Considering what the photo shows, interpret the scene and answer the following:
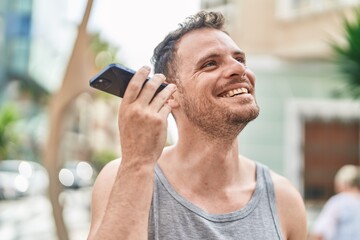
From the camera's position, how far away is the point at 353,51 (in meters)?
5.94

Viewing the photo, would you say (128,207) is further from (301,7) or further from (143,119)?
(301,7)

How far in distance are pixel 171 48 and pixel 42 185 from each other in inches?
985

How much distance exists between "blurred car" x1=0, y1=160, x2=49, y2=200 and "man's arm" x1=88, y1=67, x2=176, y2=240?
20625 mm

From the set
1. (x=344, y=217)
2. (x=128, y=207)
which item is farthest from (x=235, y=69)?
(x=344, y=217)

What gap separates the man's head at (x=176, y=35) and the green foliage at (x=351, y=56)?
4.21 m

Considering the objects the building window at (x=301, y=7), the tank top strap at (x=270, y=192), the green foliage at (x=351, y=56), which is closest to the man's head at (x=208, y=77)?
the tank top strap at (x=270, y=192)

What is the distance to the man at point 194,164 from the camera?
1.44m

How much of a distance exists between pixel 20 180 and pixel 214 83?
23.2m

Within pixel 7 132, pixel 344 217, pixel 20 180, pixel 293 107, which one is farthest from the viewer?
pixel 7 132

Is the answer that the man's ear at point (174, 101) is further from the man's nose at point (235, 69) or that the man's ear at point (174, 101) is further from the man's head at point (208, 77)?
the man's nose at point (235, 69)

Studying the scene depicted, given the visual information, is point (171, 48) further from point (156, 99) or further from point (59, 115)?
point (59, 115)

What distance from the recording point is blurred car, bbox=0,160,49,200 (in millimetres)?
22812

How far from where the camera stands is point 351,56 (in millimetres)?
6016

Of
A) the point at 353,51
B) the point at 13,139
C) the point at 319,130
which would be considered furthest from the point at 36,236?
the point at 13,139
